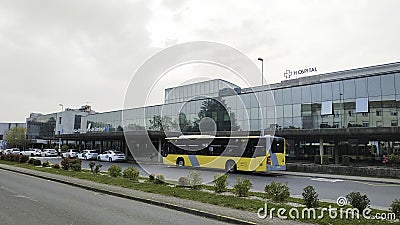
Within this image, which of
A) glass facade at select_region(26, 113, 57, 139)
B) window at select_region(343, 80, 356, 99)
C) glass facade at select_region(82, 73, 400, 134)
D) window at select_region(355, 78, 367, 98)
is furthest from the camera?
glass facade at select_region(26, 113, 57, 139)

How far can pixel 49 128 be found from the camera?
97.5 m

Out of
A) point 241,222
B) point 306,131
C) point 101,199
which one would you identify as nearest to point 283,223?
point 241,222

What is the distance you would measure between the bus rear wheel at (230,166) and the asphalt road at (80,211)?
1464 cm

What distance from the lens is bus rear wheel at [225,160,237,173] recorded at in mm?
27062

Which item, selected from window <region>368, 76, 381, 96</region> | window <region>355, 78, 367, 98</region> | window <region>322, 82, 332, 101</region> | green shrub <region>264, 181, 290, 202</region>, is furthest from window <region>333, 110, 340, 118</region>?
green shrub <region>264, 181, 290, 202</region>

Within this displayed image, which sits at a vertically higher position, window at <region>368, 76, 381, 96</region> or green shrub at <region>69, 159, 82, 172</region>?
window at <region>368, 76, 381, 96</region>

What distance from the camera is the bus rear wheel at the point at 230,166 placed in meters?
27.1

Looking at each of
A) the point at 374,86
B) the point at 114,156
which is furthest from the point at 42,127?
the point at 374,86

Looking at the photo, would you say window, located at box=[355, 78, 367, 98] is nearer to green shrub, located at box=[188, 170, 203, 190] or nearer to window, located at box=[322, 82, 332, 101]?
window, located at box=[322, 82, 332, 101]

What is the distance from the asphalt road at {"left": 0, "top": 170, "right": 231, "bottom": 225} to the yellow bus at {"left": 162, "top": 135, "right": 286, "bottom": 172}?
14.4 metres

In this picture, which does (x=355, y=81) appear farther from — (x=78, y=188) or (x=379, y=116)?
(x=78, y=188)

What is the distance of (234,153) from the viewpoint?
1070 inches

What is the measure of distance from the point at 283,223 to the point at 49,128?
99.1m

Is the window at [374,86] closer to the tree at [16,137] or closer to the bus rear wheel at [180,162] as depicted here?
the bus rear wheel at [180,162]
